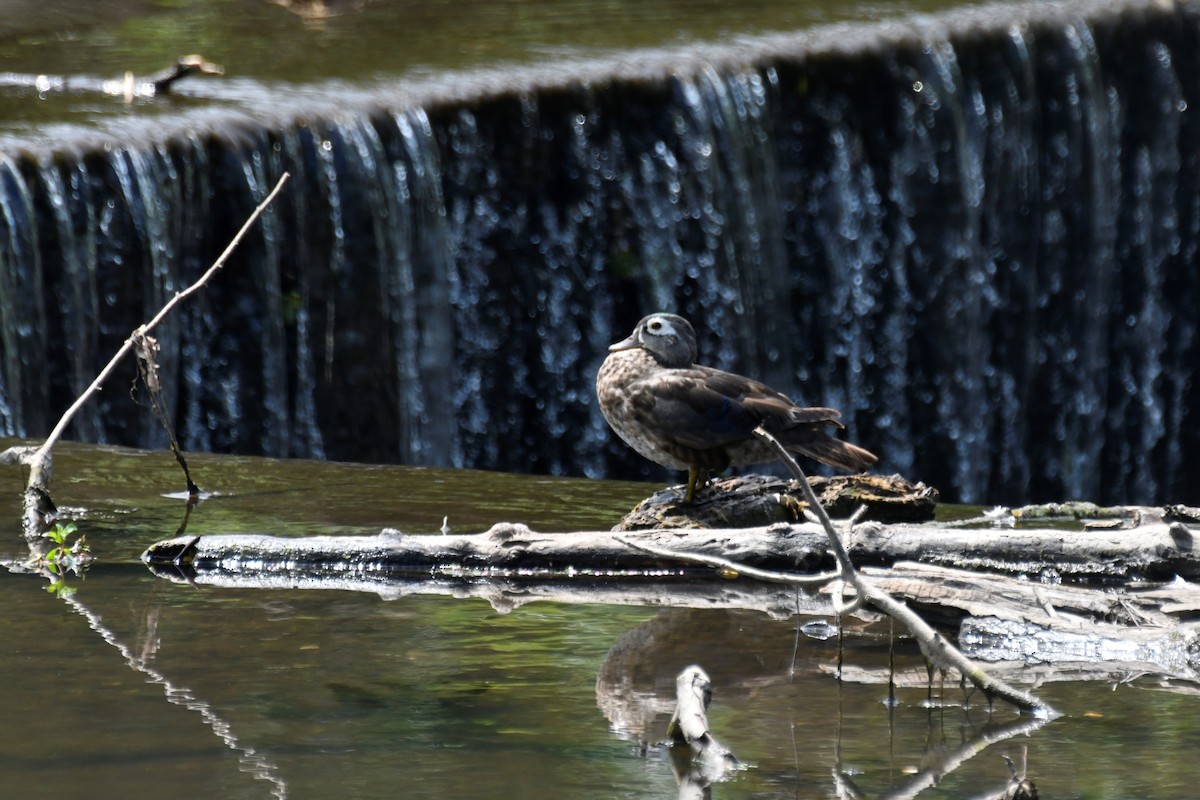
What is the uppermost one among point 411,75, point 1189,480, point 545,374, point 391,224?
point 411,75

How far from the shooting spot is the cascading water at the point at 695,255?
32.7 ft

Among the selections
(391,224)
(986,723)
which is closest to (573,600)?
(986,723)

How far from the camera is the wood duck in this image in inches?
222

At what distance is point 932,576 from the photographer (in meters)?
4.63

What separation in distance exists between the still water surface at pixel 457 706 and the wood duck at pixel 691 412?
88 cm

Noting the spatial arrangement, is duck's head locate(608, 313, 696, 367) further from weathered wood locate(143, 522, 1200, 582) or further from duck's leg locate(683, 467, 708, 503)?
weathered wood locate(143, 522, 1200, 582)

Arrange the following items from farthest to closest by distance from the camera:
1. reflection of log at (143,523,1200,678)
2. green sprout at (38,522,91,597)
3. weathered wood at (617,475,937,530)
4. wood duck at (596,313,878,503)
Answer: wood duck at (596,313,878,503)
weathered wood at (617,475,937,530)
green sprout at (38,522,91,597)
reflection of log at (143,523,1200,678)

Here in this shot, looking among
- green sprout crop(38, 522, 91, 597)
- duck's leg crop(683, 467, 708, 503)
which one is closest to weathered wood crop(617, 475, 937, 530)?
duck's leg crop(683, 467, 708, 503)

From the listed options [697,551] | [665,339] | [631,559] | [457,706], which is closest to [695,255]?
[665,339]

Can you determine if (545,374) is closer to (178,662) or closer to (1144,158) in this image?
(1144,158)

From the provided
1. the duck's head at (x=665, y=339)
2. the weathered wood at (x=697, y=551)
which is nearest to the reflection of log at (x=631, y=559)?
the weathered wood at (x=697, y=551)

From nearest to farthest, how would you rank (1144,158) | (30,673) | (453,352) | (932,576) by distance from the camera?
(30,673) → (932,576) → (453,352) → (1144,158)

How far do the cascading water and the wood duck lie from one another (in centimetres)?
462

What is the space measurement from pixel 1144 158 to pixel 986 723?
33.8ft
